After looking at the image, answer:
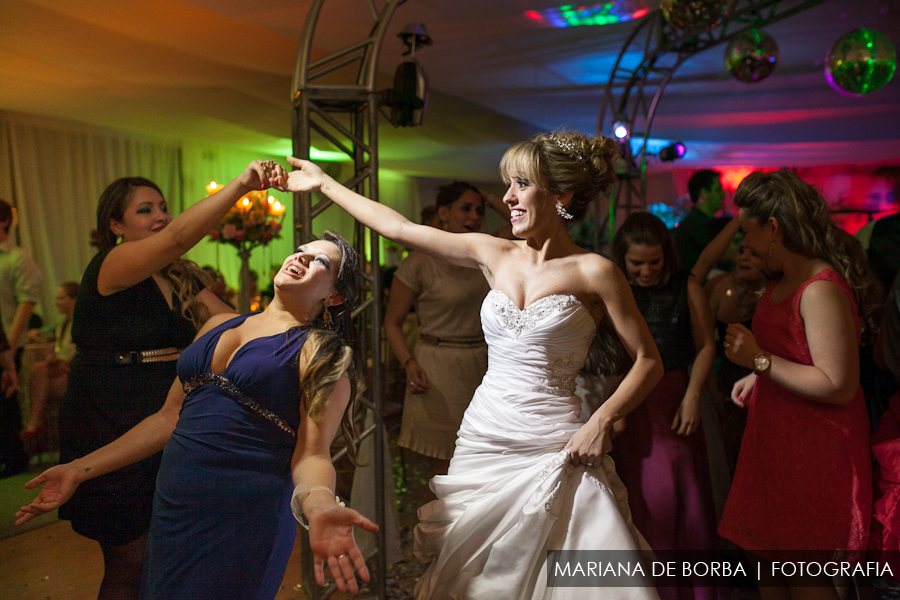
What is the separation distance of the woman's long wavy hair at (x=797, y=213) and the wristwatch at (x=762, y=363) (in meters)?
0.36

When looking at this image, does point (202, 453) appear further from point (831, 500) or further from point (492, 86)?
point (492, 86)

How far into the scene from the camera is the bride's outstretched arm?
6.60 feet

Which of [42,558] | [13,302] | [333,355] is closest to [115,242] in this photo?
[13,302]

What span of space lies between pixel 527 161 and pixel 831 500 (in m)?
1.45

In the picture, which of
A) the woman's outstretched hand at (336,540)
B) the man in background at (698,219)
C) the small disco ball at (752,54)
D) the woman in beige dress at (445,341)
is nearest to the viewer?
the woman's outstretched hand at (336,540)

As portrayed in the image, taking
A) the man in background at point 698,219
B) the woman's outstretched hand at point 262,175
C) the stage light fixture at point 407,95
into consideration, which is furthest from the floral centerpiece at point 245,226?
the man in background at point 698,219

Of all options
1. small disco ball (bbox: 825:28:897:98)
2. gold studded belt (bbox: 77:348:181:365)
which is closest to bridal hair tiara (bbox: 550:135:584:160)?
gold studded belt (bbox: 77:348:181:365)

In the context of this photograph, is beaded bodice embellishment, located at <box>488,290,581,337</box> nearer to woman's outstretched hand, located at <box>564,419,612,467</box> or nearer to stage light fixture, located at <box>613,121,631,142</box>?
woman's outstretched hand, located at <box>564,419,612,467</box>

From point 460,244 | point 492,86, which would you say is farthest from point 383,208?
point 492,86

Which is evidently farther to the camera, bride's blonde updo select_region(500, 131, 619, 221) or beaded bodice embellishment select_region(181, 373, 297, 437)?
bride's blonde updo select_region(500, 131, 619, 221)

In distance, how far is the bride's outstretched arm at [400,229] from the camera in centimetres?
201

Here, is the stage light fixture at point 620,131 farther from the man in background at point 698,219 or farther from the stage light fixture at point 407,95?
the stage light fixture at point 407,95

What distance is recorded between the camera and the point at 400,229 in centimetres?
200

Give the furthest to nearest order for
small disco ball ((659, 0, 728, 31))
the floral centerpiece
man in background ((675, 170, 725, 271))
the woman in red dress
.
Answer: man in background ((675, 170, 725, 271)) < small disco ball ((659, 0, 728, 31)) < the floral centerpiece < the woman in red dress
